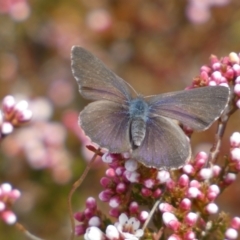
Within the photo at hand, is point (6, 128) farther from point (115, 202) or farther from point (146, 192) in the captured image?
point (146, 192)

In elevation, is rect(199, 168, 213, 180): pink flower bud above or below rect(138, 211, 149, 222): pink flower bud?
above

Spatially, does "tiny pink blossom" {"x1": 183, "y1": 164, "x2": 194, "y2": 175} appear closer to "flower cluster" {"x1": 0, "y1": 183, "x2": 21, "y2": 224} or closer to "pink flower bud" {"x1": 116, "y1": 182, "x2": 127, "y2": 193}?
"pink flower bud" {"x1": 116, "y1": 182, "x2": 127, "y2": 193}

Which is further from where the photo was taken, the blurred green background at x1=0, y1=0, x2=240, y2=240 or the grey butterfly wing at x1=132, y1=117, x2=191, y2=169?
the blurred green background at x1=0, y1=0, x2=240, y2=240

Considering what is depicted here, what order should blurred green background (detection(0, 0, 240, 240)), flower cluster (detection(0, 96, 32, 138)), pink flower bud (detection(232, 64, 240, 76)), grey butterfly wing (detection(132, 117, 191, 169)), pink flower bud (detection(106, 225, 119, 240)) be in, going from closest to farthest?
grey butterfly wing (detection(132, 117, 191, 169)) → pink flower bud (detection(106, 225, 119, 240)) → pink flower bud (detection(232, 64, 240, 76)) → flower cluster (detection(0, 96, 32, 138)) → blurred green background (detection(0, 0, 240, 240))

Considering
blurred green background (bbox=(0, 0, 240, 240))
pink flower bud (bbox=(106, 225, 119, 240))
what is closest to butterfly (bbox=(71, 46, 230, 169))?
pink flower bud (bbox=(106, 225, 119, 240))

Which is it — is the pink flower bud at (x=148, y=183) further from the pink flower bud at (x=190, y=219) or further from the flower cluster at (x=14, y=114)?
the flower cluster at (x=14, y=114)

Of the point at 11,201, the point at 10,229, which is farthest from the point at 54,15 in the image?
the point at 11,201
